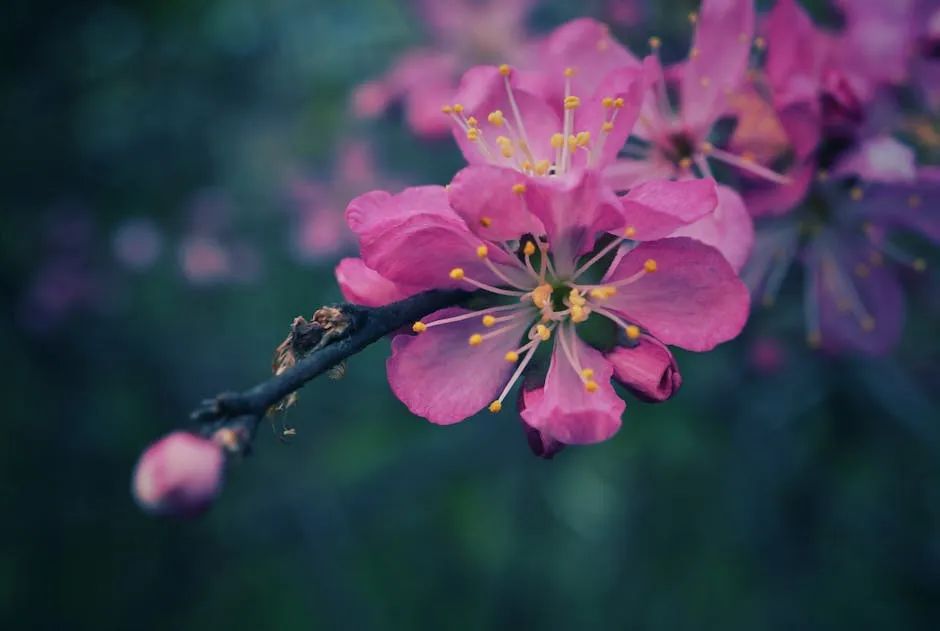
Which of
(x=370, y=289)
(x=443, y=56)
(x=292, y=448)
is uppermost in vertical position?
(x=370, y=289)

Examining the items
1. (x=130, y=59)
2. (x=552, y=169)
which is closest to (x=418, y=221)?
(x=552, y=169)

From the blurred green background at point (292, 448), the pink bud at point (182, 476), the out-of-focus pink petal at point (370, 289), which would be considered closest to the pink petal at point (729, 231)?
the out-of-focus pink petal at point (370, 289)

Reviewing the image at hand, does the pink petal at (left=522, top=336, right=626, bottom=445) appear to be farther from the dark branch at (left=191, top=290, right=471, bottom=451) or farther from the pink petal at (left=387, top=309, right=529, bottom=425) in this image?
the dark branch at (left=191, top=290, right=471, bottom=451)

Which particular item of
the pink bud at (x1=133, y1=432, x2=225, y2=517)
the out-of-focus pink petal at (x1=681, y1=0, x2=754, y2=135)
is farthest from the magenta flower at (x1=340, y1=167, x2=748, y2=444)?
the out-of-focus pink petal at (x1=681, y1=0, x2=754, y2=135)

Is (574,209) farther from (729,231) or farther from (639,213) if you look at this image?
(729,231)

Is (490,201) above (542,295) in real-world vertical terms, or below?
above

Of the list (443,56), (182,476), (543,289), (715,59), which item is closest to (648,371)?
(543,289)
